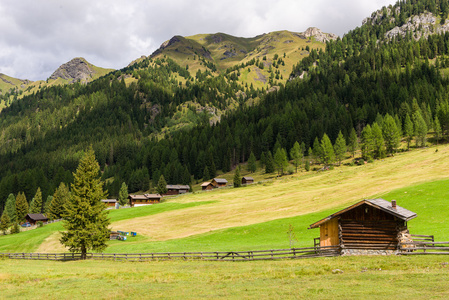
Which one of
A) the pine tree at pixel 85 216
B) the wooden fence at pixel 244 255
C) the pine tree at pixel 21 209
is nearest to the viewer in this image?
the wooden fence at pixel 244 255

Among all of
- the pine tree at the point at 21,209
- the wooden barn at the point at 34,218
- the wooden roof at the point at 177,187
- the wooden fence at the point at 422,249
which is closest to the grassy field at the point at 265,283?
the wooden fence at the point at 422,249

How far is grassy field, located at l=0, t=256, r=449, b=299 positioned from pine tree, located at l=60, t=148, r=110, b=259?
42.1 ft

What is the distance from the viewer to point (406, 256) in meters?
26.6

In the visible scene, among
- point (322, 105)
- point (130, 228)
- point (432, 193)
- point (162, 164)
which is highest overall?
point (322, 105)

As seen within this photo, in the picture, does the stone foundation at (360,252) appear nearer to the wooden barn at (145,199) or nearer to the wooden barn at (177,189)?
the wooden barn at (145,199)

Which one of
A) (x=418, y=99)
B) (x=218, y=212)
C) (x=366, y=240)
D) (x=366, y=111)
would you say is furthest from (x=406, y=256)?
(x=418, y=99)

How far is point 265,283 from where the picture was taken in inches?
746

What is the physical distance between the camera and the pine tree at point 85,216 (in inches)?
1495

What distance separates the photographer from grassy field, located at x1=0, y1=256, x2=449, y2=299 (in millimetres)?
15578

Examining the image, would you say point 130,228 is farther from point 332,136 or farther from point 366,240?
point 332,136

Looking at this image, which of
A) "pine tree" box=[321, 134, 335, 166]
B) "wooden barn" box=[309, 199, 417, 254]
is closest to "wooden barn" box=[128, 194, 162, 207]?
"pine tree" box=[321, 134, 335, 166]

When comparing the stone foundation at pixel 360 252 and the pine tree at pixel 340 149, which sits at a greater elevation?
the pine tree at pixel 340 149

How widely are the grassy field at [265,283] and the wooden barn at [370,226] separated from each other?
171 inches

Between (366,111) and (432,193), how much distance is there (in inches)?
4299
